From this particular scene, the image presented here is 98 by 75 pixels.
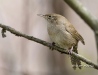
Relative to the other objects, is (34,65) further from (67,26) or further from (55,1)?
(67,26)

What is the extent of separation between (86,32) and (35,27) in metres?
1.56

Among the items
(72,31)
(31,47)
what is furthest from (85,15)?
(31,47)

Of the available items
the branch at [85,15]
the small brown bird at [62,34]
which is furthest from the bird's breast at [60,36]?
the branch at [85,15]

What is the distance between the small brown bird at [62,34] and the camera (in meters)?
3.69

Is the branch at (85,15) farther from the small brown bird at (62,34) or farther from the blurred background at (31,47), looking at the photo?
the blurred background at (31,47)

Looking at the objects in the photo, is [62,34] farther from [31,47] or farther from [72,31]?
[31,47]

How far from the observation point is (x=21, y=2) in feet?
24.0

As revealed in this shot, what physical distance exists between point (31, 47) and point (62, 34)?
11.6ft

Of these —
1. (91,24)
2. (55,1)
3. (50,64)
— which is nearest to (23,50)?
(50,64)

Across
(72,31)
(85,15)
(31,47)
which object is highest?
(31,47)

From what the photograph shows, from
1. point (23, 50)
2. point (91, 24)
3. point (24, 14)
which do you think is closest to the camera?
point (91, 24)

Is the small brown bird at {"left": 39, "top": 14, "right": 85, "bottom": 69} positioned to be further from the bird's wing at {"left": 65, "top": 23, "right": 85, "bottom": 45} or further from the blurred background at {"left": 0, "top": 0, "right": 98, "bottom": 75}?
the blurred background at {"left": 0, "top": 0, "right": 98, "bottom": 75}

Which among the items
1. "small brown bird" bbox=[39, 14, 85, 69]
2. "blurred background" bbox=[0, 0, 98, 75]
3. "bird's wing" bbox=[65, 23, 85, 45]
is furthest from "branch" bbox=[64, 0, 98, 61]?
"blurred background" bbox=[0, 0, 98, 75]

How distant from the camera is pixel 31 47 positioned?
722 centimetres
